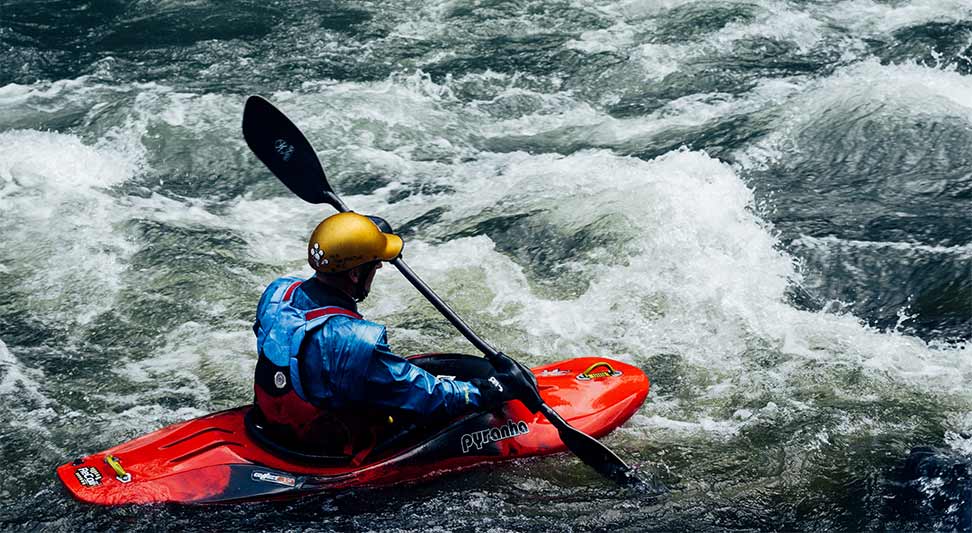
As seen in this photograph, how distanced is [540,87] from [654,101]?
3.17 ft

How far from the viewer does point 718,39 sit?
9.30 meters

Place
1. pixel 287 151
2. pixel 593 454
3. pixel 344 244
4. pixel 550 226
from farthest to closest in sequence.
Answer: pixel 550 226 < pixel 287 151 < pixel 593 454 < pixel 344 244

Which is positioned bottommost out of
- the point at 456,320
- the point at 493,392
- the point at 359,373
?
the point at 493,392

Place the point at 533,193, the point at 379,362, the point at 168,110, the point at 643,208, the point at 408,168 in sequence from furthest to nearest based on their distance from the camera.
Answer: the point at 168,110 < the point at 408,168 < the point at 533,193 < the point at 643,208 < the point at 379,362

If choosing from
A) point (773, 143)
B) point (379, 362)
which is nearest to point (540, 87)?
point (773, 143)

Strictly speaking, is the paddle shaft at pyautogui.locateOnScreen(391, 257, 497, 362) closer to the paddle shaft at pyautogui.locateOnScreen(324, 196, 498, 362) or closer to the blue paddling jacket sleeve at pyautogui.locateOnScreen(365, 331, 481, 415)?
the paddle shaft at pyautogui.locateOnScreen(324, 196, 498, 362)

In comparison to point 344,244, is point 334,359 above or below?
below

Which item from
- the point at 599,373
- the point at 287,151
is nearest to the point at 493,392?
the point at 599,373

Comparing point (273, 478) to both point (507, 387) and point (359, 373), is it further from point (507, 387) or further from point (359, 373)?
point (507, 387)

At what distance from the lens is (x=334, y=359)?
384cm

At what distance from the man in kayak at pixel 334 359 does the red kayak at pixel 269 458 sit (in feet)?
0.29

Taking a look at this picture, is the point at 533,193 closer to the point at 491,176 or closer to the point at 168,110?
the point at 491,176

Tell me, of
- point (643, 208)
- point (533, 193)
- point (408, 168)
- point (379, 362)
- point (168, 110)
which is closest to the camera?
point (379, 362)

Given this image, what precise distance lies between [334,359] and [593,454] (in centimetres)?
125
